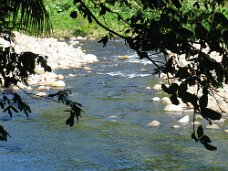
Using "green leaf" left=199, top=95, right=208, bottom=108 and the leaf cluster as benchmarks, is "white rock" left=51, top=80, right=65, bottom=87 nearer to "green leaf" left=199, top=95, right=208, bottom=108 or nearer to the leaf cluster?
the leaf cluster

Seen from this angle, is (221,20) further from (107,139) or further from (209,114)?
(107,139)

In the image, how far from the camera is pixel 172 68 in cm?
150

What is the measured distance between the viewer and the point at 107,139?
6.82 m

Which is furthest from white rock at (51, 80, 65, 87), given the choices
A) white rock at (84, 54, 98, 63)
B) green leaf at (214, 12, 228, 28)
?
green leaf at (214, 12, 228, 28)

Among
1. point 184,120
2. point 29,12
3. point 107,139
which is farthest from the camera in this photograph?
point 184,120

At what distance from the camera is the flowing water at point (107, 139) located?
5.88 metres

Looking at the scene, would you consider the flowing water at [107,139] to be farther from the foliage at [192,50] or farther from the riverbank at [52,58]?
the foliage at [192,50]

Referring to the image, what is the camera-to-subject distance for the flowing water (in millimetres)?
5879

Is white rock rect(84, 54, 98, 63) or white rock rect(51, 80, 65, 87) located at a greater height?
white rock rect(84, 54, 98, 63)

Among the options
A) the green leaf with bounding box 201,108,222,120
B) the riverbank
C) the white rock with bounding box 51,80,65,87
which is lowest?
the white rock with bounding box 51,80,65,87

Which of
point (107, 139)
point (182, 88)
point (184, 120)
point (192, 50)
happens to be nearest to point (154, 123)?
point (184, 120)

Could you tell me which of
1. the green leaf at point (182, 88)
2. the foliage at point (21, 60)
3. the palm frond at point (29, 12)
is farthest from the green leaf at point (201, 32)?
the palm frond at point (29, 12)

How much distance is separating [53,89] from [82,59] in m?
3.81

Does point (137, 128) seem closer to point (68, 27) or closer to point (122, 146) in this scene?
point (122, 146)
